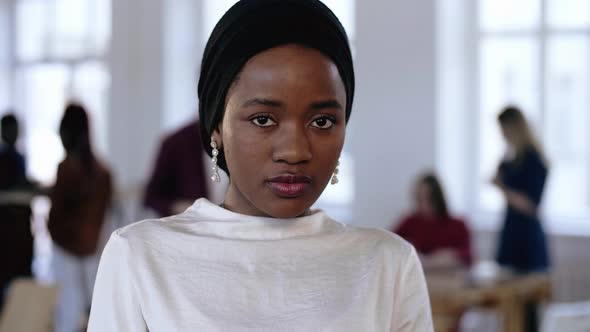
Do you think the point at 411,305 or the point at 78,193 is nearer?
the point at 411,305

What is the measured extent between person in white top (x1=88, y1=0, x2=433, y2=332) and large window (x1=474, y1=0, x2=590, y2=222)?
615 centimetres

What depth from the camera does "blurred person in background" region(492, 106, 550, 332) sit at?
5.83 m

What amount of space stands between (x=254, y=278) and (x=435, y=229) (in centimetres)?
472

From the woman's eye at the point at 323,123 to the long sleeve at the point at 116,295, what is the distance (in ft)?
1.03

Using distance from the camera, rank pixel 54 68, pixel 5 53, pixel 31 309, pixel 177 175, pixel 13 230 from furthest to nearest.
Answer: pixel 5 53 → pixel 54 68 → pixel 13 230 → pixel 177 175 → pixel 31 309

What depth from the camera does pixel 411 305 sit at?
1.35m

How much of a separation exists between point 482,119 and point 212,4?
9.81ft

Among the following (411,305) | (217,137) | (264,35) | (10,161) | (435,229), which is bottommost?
(435,229)

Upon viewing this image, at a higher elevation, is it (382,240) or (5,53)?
(5,53)

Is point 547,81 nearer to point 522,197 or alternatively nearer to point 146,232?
point 522,197

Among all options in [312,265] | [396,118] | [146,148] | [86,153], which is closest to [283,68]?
[312,265]

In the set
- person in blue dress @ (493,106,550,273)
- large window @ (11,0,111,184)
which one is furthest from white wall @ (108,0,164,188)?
person in blue dress @ (493,106,550,273)

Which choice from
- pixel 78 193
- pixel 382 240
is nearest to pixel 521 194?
pixel 78 193

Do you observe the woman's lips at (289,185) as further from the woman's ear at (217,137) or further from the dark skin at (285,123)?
the woman's ear at (217,137)
